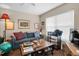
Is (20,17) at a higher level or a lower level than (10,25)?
higher

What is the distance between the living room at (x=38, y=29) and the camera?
83.0 inches

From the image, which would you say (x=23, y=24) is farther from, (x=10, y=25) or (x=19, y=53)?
(x=19, y=53)

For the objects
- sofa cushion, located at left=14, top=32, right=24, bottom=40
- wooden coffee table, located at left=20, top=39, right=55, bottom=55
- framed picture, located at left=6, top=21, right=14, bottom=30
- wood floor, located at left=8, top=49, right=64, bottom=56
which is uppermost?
framed picture, located at left=6, top=21, right=14, bottom=30

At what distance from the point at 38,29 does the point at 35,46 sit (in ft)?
1.04

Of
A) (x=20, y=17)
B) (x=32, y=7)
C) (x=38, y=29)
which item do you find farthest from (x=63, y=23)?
(x=20, y=17)

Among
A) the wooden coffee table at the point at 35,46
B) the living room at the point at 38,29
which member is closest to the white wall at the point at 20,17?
the living room at the point at 38,29

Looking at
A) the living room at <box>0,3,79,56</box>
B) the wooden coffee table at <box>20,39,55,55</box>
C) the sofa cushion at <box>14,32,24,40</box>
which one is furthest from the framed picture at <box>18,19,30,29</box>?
the wooden coffee table at <box>20,39,55,55</box>

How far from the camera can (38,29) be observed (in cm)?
220

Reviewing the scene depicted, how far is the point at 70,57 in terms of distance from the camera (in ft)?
7.00

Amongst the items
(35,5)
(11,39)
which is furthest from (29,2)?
(11,39)

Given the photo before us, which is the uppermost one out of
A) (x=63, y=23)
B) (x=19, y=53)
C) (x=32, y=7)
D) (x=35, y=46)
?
(x=32, y=7)

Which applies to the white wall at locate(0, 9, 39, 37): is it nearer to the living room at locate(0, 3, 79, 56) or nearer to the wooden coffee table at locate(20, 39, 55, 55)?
the living room at locate(0, 3, 79, 56)

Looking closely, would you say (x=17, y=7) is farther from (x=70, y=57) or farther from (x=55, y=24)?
(x=70, y=57)

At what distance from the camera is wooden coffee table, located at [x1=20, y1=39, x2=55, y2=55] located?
211 cm
